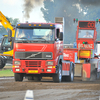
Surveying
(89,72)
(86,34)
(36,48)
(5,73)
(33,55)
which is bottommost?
(5,73)

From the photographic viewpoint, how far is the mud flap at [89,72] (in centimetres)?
2005

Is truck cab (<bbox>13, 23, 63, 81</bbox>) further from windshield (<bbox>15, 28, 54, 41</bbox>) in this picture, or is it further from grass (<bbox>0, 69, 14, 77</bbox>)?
grass (<bbox>0, 69, 14, 77</bbox>)

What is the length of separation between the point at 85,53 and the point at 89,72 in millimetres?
2074

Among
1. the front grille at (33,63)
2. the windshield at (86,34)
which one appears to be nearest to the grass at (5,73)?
the windshield at (86,34)

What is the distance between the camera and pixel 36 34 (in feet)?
48.8

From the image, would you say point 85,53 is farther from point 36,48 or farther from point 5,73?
point 36,48

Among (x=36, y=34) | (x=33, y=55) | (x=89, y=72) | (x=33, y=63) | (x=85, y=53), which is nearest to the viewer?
(x=36, y=34)

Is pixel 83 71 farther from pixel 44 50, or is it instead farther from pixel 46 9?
pixel 46 9

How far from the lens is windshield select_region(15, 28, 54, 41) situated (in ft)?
48.7

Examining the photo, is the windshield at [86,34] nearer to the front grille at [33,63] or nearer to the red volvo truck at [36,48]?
the red volvo truck at [36,48]

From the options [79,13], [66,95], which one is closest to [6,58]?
[66,95]

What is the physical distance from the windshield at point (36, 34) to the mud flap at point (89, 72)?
603 centimetres

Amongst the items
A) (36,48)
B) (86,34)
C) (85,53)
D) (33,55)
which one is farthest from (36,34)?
(86,34)

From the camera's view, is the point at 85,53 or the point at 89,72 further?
the point at 85,53
